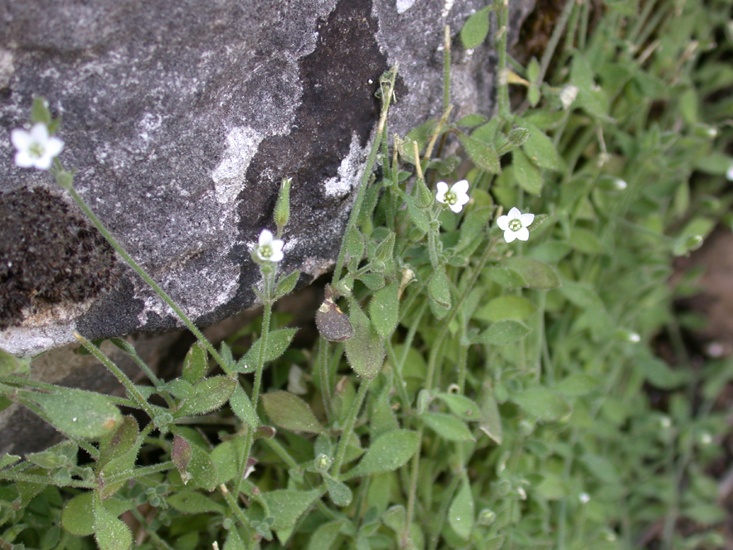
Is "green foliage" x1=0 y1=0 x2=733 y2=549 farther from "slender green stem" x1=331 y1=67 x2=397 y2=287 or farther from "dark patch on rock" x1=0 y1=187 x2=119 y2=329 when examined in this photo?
"dark patch on rock" x1=0 y1=187 x2=119 y2=329

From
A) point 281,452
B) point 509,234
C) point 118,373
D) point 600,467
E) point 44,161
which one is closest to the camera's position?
point 44,161

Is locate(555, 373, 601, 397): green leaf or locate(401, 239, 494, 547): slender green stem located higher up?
locate(401, 239, 494, 547): slender green stem

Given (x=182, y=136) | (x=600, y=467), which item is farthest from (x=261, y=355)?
(x=600, y=467)

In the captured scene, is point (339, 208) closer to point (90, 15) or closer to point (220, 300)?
point (220, 300)

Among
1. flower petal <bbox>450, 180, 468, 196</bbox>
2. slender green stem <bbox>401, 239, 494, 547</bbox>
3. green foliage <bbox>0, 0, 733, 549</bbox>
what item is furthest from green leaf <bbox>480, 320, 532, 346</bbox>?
flower petal <bbox>450, 180, 468, 196</bbox>

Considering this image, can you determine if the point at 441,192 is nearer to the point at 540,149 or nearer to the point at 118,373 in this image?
the point at 540,149

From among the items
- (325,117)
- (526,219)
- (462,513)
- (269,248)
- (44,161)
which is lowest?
(462,513)

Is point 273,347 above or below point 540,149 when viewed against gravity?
below
